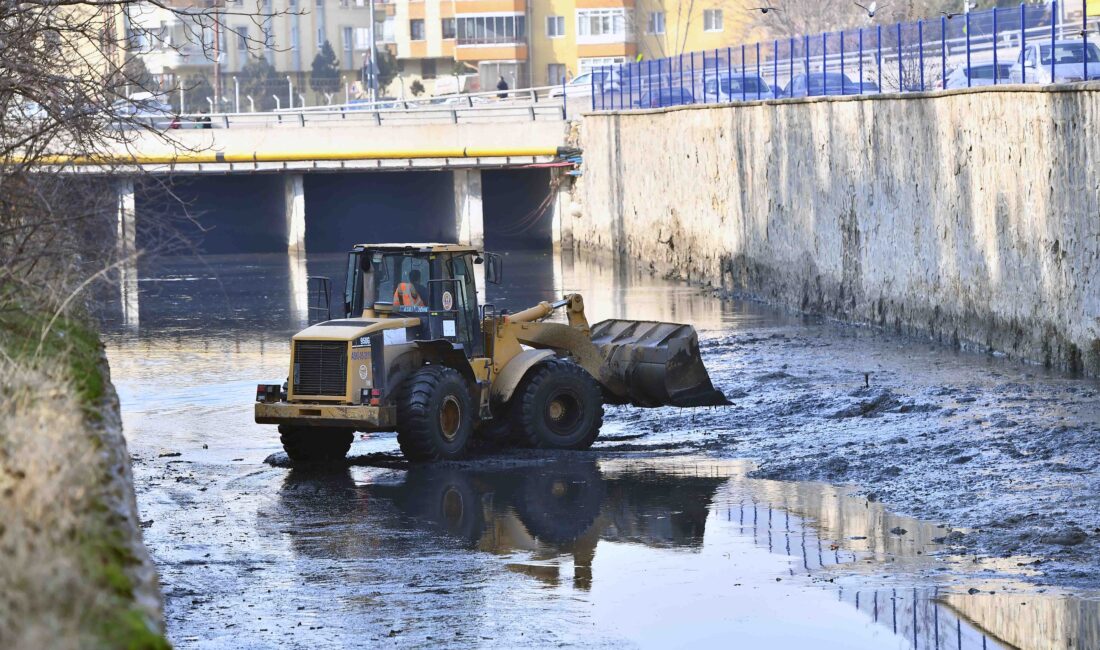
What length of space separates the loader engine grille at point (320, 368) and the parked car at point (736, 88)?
21701 millimetres

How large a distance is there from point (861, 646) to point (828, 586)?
4.74 ft

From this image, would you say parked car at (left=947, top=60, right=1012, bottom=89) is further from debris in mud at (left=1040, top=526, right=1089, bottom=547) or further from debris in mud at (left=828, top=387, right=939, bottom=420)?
debris in mud at (left=1040, top=526, right=1089, bottom=547)

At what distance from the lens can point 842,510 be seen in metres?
14.3

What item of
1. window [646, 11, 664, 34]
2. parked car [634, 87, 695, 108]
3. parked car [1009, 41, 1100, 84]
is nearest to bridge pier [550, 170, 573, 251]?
parked car [634, 87, 695, 108]

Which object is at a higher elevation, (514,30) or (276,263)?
(514,30)

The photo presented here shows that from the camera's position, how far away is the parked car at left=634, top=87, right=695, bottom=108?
144 feet

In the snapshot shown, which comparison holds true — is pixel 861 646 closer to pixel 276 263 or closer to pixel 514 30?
pixel 276 263

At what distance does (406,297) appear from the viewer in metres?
17.2

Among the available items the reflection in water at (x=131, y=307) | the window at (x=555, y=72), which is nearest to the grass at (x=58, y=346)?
the reflection in water at (x=131, y=307)

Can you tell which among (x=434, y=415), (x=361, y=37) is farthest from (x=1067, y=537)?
(x=361, y=37)

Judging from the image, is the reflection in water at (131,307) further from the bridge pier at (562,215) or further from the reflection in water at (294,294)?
the bridge pier at (562,215)

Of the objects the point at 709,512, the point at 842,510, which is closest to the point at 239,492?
the point at 709,512

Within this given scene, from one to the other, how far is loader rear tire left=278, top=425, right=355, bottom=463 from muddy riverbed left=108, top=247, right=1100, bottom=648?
218mm

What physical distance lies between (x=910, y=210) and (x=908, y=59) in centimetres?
294
